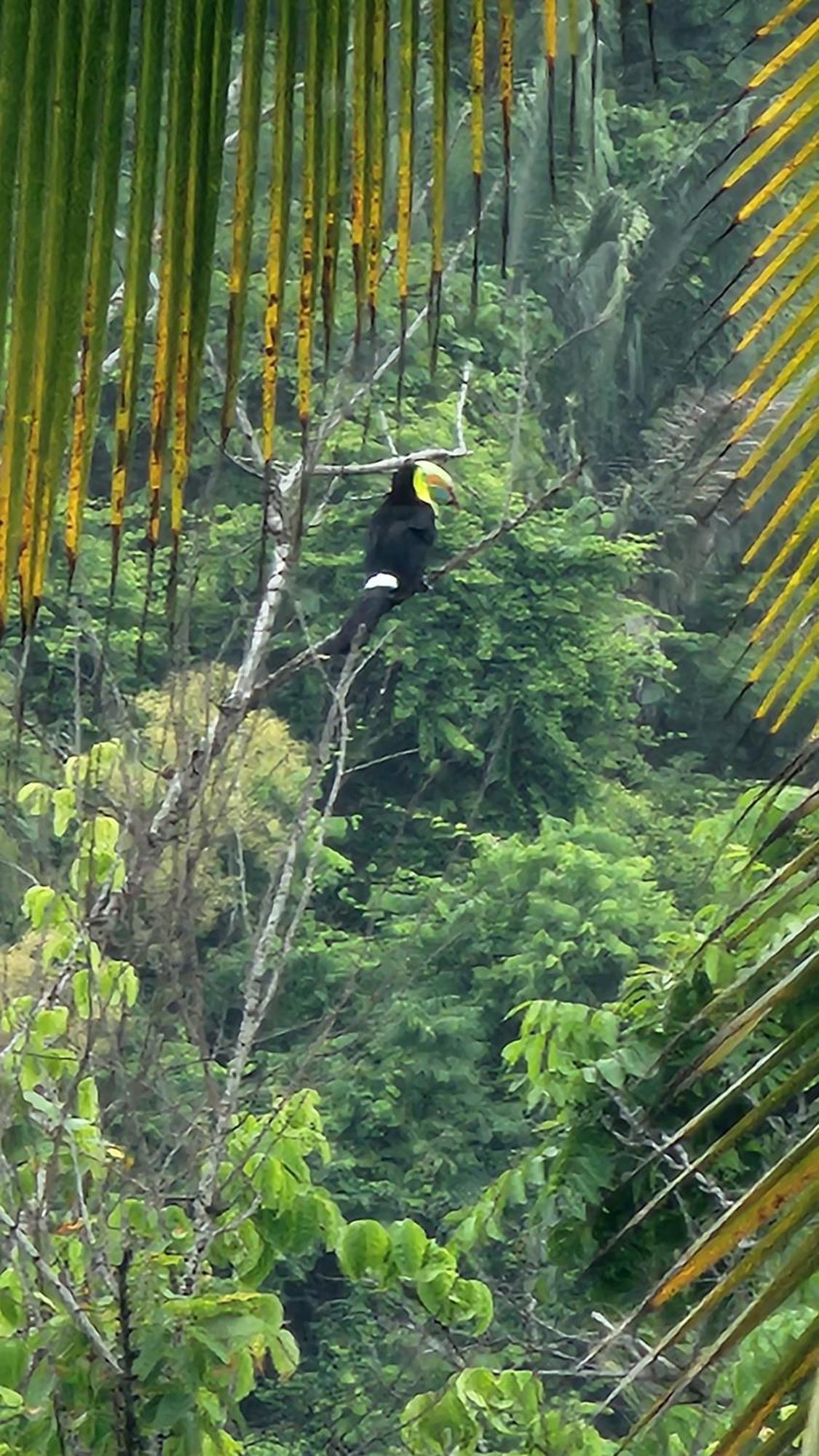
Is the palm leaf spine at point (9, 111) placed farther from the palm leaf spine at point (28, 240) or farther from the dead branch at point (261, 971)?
the dead branch at point (261, 971)

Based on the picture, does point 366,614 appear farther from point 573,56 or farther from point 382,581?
point 573,56

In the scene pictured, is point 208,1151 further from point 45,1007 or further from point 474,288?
point 474,288

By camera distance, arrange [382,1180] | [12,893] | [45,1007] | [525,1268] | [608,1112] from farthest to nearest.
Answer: [382,1180] → [12,893] → [525,1268] → [45,1007] → [608,1112]

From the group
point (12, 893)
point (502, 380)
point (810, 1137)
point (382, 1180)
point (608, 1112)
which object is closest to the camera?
point (810, 1137)

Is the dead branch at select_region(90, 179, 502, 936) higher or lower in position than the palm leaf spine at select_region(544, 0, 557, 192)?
lower

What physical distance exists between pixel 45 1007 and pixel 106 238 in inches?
78.1

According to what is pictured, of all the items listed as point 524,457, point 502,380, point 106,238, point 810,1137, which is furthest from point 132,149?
point 502,380

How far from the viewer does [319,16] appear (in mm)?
268

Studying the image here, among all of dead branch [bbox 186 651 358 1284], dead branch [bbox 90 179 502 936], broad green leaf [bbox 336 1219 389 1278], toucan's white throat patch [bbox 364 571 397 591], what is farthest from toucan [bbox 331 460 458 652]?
broad green leaf [bbox 336 1219 389 1278]

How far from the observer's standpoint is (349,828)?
25.1 ft

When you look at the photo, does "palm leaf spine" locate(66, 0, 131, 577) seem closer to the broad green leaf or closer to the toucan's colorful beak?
the broad green leaf

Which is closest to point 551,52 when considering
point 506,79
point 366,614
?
point 506,79

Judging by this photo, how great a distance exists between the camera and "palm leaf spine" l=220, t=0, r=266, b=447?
0.24 metres

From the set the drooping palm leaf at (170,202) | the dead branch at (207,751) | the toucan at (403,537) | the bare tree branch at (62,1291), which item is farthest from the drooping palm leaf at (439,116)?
the toucan at (403,537)
